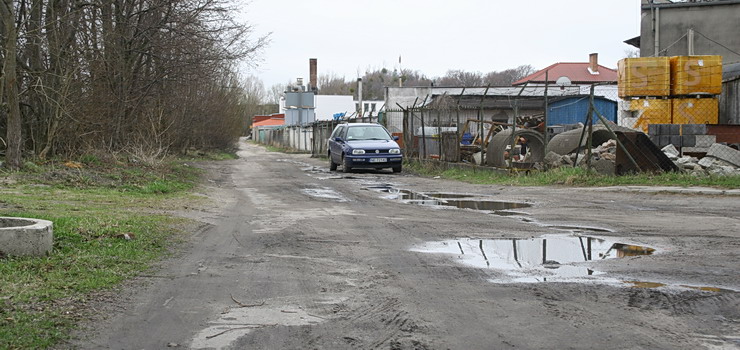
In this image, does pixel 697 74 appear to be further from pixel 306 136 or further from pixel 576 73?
pixel 576 73

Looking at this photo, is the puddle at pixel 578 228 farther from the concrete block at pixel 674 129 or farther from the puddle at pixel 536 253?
the concrete block at pixel 674 129

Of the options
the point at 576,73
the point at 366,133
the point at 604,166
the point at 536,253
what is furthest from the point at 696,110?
the point at 576,73

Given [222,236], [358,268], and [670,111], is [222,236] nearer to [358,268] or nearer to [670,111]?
[358,268]

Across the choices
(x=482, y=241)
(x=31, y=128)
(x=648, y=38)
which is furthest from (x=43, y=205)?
(x=648, y=38)

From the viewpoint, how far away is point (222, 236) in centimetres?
836

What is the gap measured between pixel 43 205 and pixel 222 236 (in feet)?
10.9

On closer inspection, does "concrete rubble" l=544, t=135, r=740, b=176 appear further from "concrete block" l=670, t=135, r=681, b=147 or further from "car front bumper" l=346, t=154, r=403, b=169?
"car front bumper" l=346, t=154, r=403, b=169

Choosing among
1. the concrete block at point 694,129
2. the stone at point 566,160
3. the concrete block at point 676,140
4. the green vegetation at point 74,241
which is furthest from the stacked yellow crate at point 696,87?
the green vegetation at point 74,241

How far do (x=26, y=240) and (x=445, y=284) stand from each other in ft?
12.0

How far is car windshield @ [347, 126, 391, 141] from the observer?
23.1 m

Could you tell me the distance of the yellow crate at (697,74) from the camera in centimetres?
1909

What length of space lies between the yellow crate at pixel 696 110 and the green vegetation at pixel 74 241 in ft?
44.6

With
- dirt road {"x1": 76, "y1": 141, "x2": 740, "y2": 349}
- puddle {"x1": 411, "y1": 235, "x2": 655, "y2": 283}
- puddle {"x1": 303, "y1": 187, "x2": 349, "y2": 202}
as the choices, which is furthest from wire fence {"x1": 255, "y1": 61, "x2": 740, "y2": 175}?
puddle {"x1": 411, "y1": 235, "x2": 655, "y2": 283}

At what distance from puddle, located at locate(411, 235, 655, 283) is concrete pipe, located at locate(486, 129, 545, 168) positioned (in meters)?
9.84
